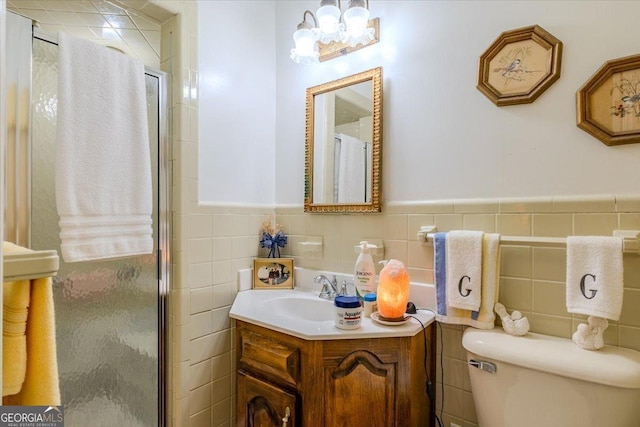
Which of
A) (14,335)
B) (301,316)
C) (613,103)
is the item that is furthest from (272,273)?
(613,103)

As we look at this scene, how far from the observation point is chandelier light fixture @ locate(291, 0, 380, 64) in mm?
1397

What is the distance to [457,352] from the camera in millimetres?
1238

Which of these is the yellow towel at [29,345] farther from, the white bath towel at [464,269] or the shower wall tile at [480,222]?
the shower wall tile at [480,222]

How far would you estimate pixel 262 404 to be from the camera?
125 cm

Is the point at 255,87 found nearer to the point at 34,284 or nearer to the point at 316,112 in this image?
the point at 316,112

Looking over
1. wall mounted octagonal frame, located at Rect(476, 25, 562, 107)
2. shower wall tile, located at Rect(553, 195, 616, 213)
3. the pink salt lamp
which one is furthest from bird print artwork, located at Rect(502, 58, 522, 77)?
the pink salt lamp

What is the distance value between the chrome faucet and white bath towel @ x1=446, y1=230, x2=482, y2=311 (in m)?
0.52

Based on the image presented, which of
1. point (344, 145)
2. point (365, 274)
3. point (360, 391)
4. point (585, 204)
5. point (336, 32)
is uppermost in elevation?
point (336, 32)

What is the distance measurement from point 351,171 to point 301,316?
0.69 meters

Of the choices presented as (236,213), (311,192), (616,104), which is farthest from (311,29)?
(616,104)

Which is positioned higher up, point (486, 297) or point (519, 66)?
point (519, 66)
